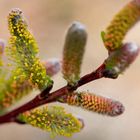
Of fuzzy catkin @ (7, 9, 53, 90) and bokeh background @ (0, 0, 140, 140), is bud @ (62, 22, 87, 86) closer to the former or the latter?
fuzzy catkin @ (7, 9, 53, 90)

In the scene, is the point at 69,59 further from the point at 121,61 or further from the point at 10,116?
the point at 10,116

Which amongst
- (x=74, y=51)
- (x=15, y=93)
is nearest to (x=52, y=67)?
(x=15, y=93)

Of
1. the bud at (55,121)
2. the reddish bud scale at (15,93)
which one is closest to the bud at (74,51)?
the bud at (55,121)

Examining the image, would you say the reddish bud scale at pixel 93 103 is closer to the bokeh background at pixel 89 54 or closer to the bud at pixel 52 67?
the bud at pixel 52 67

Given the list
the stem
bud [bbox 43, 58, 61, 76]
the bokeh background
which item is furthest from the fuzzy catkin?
the bokeh background

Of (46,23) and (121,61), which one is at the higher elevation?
(46,23)

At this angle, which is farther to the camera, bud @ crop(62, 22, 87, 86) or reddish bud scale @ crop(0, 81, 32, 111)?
reddish bud scale @ crop(0, 81, 32, 111)

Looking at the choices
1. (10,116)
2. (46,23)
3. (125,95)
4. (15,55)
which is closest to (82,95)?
(15,55)

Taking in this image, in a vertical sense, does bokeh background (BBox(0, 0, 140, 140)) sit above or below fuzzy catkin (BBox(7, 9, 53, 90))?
above
